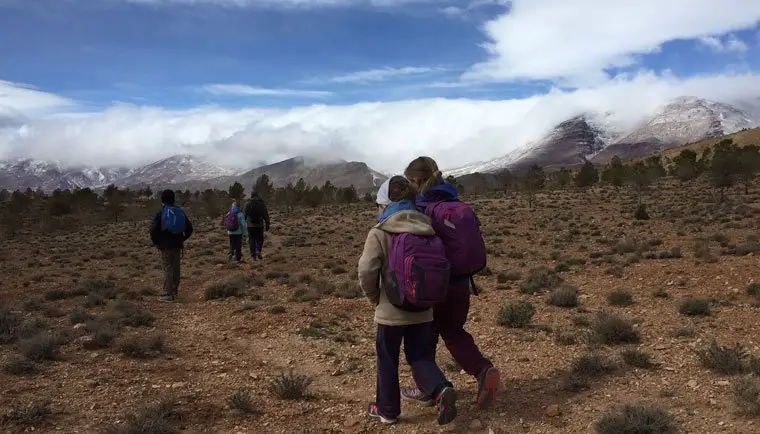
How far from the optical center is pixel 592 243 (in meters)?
19.9

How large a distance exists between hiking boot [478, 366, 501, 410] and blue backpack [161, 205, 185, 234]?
7919 mm

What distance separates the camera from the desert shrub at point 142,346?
24.3 ft

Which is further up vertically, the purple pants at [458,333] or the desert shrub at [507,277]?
the purple pants at [458,333]

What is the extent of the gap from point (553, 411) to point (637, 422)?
2.87 ft

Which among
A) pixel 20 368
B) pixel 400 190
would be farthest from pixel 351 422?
pixel 20 368

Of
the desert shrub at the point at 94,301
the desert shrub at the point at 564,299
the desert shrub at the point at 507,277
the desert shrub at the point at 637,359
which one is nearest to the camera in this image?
the desert shrub at the point at 637,359

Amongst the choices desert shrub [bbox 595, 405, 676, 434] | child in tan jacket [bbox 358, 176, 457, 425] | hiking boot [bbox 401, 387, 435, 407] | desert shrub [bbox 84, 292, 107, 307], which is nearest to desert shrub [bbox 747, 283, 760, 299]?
desert shrub [bbox 595, 405, 676, 434]

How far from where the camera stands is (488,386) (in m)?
5.05

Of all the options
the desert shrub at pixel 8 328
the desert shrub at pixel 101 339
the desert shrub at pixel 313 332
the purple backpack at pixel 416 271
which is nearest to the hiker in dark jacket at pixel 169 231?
the desert shrub at pixel 8 328

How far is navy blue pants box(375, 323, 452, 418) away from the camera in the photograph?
Result: 4.77m

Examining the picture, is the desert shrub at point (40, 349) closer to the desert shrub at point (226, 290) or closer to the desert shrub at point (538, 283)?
the desert shrub at point (226, 290)

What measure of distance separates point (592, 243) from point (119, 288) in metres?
15.5

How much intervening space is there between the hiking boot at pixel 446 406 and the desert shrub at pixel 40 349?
17.6 ft

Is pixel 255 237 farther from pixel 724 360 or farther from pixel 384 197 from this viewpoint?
pixel 724 360
